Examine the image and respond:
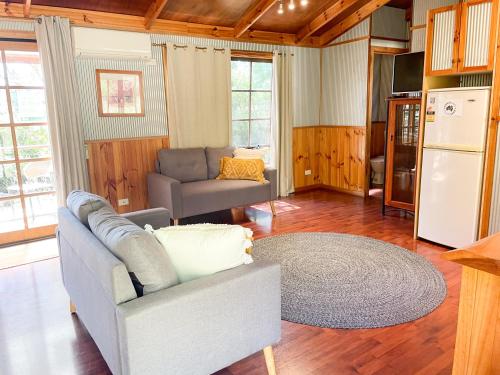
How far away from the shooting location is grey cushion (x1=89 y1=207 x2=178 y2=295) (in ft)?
5.29

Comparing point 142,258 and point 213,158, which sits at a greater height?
point 213,158

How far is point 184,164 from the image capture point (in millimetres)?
4773

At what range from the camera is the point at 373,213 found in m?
4.99

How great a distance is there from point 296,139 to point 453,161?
2.85 metres

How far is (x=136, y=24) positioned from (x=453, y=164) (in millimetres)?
3693

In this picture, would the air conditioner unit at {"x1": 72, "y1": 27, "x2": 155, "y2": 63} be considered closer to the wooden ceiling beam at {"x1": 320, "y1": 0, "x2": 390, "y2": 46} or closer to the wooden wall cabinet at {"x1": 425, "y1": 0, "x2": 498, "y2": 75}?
the wooden ceiling beam at {"x1": 320, "y1": 0, "x2": 390, "y2": 46}

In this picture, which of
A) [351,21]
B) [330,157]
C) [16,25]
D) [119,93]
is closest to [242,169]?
[119,93]

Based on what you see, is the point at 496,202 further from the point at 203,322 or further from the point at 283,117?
the point at 283,117

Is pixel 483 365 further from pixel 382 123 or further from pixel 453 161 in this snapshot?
pixel 382 123

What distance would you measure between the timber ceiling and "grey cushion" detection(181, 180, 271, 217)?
1.93 m

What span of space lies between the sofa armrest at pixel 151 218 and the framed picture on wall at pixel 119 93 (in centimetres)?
213

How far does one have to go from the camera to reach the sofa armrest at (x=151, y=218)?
A: 9.02ft

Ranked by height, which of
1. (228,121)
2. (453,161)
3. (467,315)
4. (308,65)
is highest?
(308,65)

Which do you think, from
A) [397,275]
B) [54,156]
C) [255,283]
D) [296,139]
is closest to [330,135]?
[296,139]
